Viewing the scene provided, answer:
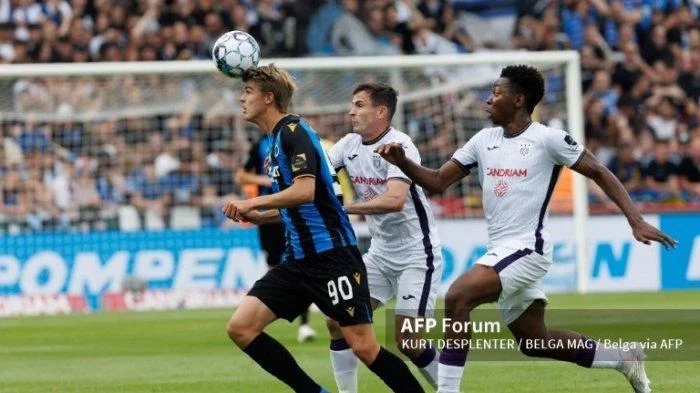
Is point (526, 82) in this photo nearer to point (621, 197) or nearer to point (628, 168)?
point (621, 197)

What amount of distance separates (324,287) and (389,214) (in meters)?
1.82

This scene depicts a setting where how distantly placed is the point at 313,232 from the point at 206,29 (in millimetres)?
17305

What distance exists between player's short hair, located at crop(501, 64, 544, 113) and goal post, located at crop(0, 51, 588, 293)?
1183 cm

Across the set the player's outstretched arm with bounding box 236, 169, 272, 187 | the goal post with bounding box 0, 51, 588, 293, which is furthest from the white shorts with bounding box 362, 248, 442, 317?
the goal post with bounding box 0, 51, 588, 293

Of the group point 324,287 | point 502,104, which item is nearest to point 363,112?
point 502,104

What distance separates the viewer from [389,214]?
1066 cm

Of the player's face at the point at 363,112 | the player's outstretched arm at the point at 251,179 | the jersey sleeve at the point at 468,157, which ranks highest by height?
the player's face at the point at 363,112

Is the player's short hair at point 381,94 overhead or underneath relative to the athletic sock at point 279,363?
overhead

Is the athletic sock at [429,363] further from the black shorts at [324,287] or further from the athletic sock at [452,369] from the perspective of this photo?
the black shorts at [324,287]

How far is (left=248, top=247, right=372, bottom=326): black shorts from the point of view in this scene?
29.2ft

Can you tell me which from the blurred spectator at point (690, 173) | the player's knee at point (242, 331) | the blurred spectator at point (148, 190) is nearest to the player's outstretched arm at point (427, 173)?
the player's knee at point (242, 331)

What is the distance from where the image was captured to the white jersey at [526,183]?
31.8ft

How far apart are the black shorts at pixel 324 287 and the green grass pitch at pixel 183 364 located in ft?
7.45

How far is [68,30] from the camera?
25594 millimetres
